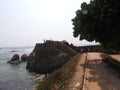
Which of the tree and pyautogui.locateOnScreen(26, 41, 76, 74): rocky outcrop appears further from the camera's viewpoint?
pyautogui.locateOnScreen(26, 41, 76, 74): rocky outcrop

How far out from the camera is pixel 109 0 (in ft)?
70.8

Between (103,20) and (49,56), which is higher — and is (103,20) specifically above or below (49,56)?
above

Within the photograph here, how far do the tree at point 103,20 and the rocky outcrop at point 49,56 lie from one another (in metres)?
25.0

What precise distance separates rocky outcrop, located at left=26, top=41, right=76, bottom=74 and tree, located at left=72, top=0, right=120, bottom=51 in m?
25.0

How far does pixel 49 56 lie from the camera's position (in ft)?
172

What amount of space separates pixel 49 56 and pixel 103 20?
3182 centimetres

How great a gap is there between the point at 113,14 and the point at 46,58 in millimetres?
32998

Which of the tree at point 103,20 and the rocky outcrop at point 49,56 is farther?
the rocky outcrop at point 49,56

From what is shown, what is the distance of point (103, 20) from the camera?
71.0 ft

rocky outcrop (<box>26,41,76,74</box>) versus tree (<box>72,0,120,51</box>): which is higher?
tree (<box>72,0,120,51</box>)

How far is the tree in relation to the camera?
20922 millimetres

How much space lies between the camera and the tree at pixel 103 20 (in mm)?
20922

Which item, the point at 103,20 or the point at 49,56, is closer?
the point at 103,20

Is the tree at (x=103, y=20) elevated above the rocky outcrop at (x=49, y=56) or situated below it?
above
